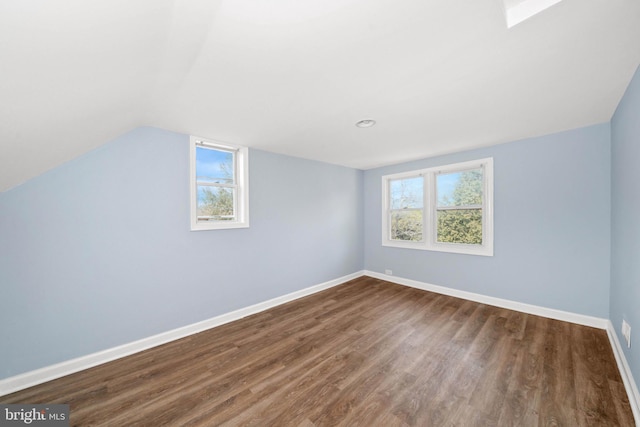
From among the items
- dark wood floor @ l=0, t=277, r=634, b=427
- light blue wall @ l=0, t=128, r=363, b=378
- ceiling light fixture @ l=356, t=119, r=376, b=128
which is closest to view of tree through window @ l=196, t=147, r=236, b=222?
light blue wall @ l=0, t=128, r=363, b=378

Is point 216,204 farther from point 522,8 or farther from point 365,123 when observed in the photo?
point 522,8

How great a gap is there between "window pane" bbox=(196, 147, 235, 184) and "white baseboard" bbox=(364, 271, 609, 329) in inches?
138

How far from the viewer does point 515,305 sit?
120 inches

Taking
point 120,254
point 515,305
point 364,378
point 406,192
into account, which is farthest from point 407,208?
point 120,254

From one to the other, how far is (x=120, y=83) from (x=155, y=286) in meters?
1.93

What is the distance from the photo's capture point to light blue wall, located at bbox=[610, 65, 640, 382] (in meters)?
1.61

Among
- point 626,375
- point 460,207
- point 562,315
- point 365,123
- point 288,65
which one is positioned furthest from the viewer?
point 460,207

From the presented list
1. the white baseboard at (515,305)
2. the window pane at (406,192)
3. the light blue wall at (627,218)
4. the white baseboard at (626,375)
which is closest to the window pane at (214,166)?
the window pane at (406,192)

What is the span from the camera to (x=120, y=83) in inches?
54.2

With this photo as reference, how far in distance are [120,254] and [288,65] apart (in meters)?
2.31

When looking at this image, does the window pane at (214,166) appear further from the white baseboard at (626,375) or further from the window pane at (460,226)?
the white baseboard at (626,375)

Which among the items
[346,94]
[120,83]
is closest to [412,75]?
[346,94]

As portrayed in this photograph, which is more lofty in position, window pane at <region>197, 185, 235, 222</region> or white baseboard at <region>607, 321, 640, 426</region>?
window pane at <region>197, 185, 235, 222</region>

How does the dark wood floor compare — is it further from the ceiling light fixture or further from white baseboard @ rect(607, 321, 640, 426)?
the ceiling light fixture
